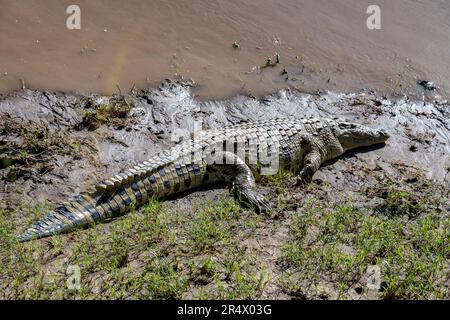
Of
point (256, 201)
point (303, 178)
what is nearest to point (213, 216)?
point (256, 201)

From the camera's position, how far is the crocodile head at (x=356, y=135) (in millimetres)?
7020

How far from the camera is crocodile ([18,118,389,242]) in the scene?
486 cm

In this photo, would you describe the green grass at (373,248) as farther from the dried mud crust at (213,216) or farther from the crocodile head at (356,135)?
the crocodile head at (356,135)

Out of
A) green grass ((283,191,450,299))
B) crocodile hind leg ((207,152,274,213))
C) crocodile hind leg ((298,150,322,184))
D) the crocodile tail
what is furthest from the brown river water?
green grass ((283,191,450,299))

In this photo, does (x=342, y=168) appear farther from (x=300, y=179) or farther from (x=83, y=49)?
(x=83, y=49)

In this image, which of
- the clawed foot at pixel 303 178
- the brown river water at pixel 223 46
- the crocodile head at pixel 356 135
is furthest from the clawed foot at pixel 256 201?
the brown river water at pixel 223 46

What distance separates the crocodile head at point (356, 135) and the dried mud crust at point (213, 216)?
0.20 m

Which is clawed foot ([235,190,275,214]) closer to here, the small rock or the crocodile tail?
the crocodile tail

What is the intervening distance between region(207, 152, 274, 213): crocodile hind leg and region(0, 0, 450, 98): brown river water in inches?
79.8

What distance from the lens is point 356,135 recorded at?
23.2 ft

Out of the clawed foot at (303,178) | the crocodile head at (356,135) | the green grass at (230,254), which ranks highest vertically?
the crocodile head at (356,135)
